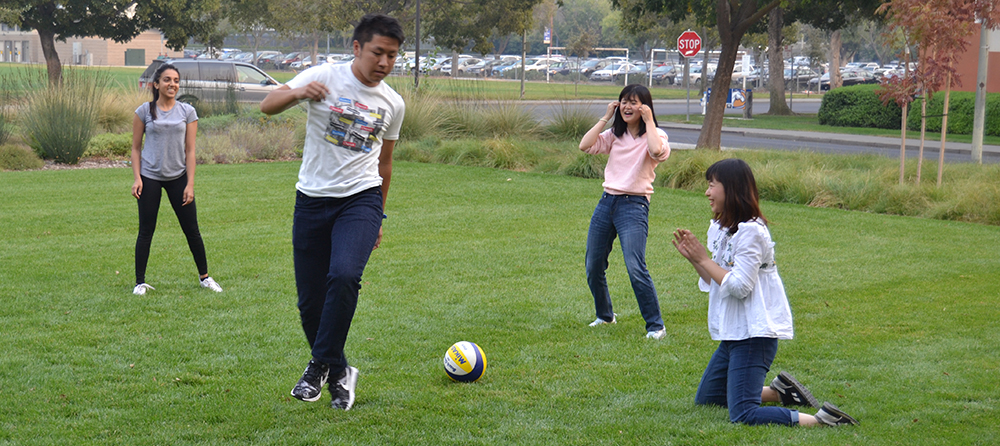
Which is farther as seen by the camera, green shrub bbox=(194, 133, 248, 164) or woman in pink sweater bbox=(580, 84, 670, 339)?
green shrub bbox=(194, 133, 248, 164)

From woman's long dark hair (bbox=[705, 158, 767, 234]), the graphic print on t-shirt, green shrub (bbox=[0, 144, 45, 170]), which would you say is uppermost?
the graphic print on t-shirt

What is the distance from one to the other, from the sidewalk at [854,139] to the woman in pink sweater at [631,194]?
1510 centimetres

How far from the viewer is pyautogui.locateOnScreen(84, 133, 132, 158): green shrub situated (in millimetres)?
15992

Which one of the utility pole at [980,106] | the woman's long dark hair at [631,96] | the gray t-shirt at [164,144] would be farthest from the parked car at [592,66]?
the woman's long dark hair at [631,96]

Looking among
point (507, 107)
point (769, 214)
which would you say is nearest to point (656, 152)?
point (769, 214)

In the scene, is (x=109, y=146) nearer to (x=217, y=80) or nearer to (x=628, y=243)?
(x=217, y=80)

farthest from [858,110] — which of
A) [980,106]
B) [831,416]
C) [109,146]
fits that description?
[831,416]

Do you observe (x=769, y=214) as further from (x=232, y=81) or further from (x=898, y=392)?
(x=232, y=81)

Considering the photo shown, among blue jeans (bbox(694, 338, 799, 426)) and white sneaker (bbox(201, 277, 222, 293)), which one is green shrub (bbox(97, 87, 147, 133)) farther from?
blue jeans (bbox(694, 338, 799, 426))

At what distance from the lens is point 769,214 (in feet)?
37.5

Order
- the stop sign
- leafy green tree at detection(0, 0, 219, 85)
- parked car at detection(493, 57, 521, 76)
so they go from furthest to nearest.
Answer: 1. parked car at detection(493, 57, 521, 76)
2. the stop sign
3. leafy green tree at detection(0, 0, 219, 85)

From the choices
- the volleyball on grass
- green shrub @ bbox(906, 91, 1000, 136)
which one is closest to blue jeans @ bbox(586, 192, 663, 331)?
the volleyball on grass

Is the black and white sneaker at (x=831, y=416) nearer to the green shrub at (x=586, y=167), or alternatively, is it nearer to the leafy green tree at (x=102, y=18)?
the green shrub at (x=586, y=167)

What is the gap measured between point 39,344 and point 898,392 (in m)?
5.02
